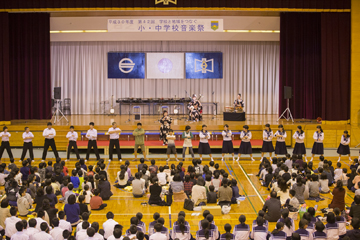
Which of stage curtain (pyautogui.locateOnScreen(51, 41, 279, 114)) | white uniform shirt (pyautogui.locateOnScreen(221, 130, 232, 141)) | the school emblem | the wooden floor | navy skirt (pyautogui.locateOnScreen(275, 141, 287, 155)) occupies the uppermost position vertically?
the school emblem

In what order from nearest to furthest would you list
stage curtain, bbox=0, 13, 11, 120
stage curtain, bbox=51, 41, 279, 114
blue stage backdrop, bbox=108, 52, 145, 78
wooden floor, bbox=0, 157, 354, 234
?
wooden floor, bbox=0, 157, 354, 234
stage curtain, bbox=0, 13, 11, 120
blue stage backdrop, bbox=108, 52, 145, 78
stage curtain, bbox=51, 41, 279, 114

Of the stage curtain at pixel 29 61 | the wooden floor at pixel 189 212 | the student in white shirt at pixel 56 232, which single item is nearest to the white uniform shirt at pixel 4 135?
the wooden floor at pixel 189 212

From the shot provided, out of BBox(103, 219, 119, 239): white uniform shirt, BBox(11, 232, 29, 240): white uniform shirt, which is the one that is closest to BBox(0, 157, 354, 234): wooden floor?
BBox(103, 219, 119, 239): white uniform shirt

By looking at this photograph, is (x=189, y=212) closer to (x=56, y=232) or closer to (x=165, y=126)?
(x=56, y=232)

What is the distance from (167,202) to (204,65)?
51.6 feet

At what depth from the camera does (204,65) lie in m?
25.6

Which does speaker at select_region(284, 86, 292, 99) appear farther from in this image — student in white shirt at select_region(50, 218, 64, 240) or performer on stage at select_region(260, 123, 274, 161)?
student in white shirt at select_region(50, 218, 64, 240)

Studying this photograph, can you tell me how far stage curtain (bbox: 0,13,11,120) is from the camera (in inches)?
738

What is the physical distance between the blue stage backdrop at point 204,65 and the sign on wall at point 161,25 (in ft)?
22.0

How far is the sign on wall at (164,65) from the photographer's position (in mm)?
25375

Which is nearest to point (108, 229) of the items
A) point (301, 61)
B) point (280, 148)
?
point (280, 148)

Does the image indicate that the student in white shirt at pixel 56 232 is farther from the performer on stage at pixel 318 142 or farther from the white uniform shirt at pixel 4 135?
the performer on stage at pixel 318 142

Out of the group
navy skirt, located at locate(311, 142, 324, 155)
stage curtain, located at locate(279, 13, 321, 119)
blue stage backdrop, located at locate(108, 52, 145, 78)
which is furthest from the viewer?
blue stage backdrop, located at locate(108, 52, 145, 78)

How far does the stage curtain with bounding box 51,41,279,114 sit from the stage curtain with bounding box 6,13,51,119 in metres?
5.39
